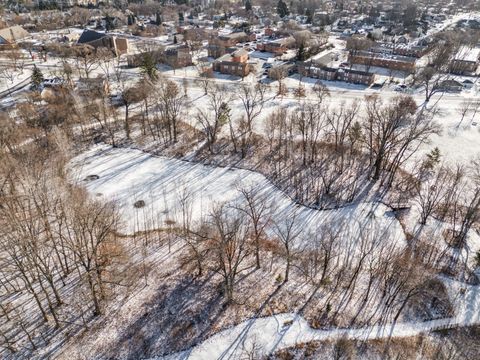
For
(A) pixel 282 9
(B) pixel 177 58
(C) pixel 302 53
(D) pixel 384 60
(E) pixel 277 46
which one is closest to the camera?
(B) pixel 177 58

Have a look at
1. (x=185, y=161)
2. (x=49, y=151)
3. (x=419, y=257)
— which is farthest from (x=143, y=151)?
(x=419, y=257)

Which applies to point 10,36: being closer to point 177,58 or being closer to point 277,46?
point 177,58

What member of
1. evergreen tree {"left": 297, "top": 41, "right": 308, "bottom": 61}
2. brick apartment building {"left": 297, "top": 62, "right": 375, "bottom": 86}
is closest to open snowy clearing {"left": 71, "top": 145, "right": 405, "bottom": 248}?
brick apartment building {"left": 297, "top": 62, "right": 375, "bottom": 86}

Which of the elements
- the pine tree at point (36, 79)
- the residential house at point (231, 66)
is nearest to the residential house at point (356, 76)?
the residential house at point (231, 66)

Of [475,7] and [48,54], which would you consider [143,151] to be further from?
[475,7]

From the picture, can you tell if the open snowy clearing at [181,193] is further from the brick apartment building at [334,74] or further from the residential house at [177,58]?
the brick apartment building at [334,74]

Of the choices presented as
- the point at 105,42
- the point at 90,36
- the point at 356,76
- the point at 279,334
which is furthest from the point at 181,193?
the point at 90,36

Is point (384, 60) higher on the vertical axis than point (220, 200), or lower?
higher
